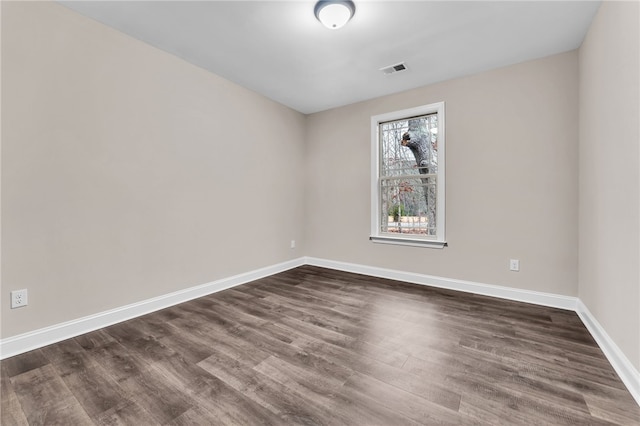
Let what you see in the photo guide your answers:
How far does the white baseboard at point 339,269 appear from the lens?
1.78m

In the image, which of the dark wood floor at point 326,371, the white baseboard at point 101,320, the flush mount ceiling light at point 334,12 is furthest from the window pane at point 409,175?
the white baseboard at point 101,320

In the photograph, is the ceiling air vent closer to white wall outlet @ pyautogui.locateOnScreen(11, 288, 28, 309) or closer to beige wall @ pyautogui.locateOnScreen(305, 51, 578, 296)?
beige wall @ pyautogui.locateOnScreen(305, 51, 578, 296)

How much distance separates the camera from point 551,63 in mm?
2742

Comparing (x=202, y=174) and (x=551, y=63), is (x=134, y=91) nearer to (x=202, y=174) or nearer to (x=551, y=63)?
(x=202, y=174)

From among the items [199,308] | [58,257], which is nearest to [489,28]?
[199,308]

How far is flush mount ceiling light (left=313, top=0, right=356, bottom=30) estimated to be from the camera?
2.00 m

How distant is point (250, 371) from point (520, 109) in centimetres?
350

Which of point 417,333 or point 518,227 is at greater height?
point 518,227

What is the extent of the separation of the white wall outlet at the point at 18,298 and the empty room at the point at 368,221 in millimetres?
14

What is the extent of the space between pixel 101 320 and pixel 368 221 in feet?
10.3

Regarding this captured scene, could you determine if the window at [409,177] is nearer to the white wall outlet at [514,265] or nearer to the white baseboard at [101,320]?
the white wall outlet at [514,265]

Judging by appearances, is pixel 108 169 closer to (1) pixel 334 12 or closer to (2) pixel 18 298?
(2) pixel 18 298

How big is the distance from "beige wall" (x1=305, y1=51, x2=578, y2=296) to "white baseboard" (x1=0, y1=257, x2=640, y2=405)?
89mm

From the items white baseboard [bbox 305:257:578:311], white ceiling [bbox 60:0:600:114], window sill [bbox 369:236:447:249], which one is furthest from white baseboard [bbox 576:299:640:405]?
white ceiling [bbox 60:0:600:114]
